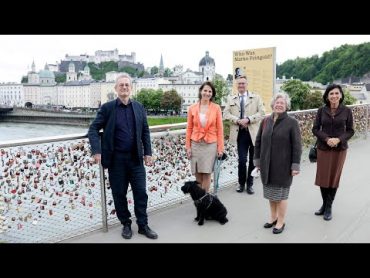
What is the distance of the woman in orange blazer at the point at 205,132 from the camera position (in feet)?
13.0

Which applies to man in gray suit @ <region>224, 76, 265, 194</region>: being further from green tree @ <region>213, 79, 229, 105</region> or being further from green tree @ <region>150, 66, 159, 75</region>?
green tree @ <region>150, 66, 159, 75</region>

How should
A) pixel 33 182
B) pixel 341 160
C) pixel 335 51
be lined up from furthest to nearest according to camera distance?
1. pixel 335 51
2. pixel 341 160
3. pixel 33 182

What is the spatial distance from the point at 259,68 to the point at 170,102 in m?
72.7

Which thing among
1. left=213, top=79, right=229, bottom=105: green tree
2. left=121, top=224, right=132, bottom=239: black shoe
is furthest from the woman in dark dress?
left=213, top=79, right=229, bottom=105: green tree

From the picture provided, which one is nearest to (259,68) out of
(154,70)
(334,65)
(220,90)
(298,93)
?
(220,90)

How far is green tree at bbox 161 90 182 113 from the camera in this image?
7944cm

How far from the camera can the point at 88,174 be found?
143 inches

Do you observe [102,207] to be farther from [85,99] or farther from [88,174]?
[85,99]

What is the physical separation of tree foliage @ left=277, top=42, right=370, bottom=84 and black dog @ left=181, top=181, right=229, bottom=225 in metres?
86.3

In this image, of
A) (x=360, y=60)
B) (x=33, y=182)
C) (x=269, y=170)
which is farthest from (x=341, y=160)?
(x=360, y=60)

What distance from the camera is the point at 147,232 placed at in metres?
3.56

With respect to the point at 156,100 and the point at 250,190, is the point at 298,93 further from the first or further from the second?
the point at 250,190

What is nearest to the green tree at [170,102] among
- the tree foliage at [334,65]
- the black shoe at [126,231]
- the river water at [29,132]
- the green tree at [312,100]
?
the river water at [29,132]
